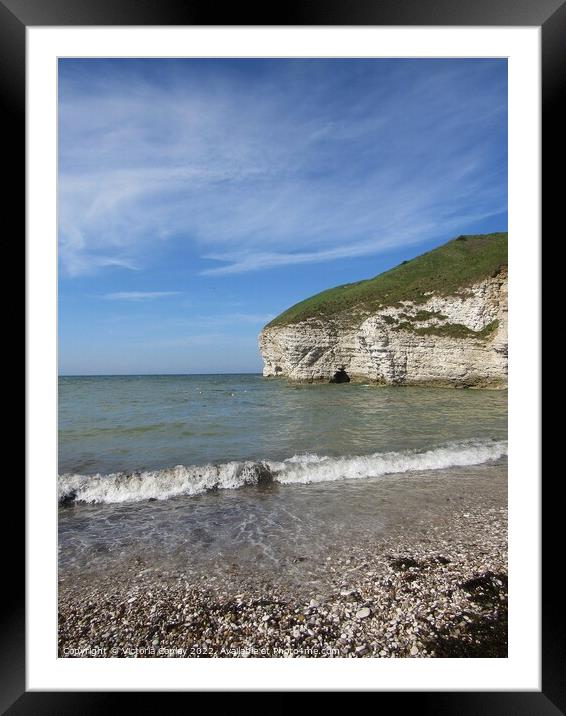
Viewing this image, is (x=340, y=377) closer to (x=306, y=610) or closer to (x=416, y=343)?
(x=416, y=343)

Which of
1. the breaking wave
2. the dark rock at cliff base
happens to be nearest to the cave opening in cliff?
the dark rock at cliff base

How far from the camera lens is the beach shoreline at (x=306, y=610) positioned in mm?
2070

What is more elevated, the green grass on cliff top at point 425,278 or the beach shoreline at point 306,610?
the green grass on cliff top at point 425,278

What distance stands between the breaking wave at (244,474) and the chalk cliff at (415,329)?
18135mm

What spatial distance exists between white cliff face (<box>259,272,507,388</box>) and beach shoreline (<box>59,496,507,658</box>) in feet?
69.2

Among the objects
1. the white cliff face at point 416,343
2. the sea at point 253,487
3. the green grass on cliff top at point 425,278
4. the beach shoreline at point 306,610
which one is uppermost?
the green grass on cliff top at point 425,278

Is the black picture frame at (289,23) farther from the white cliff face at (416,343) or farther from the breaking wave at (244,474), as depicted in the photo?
the white cliff face at (416,343)

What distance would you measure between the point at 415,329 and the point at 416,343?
44.4 inches

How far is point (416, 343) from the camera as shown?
2600 cm

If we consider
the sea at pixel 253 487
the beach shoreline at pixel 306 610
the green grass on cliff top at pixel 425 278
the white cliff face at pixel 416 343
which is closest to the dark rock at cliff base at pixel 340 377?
the white cliff face at pixel 416 343
